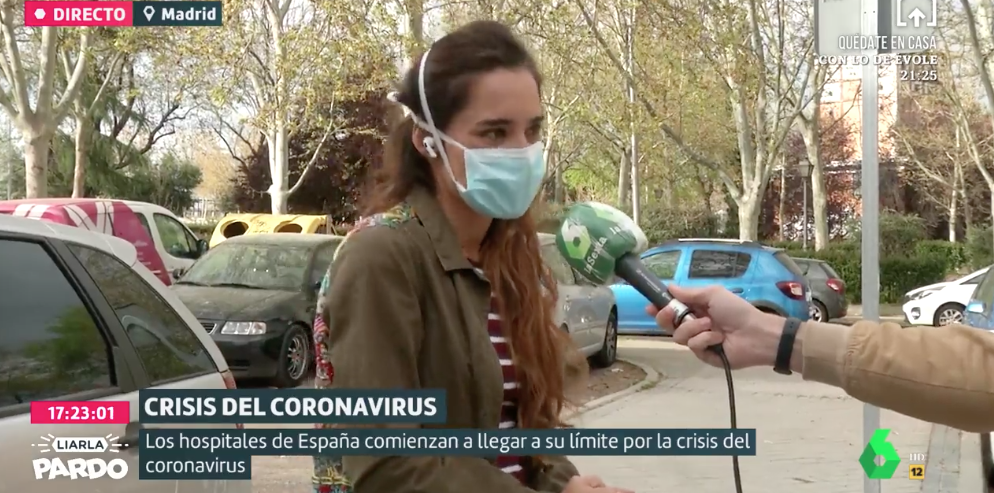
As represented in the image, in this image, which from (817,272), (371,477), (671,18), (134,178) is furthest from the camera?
(134,178)

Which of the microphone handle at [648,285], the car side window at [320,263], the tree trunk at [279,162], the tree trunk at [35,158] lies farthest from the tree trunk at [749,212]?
the microphone handle at [648,285]

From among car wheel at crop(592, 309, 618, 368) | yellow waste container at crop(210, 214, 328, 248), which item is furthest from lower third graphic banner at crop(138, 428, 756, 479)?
yellow waste container at crop(210, 214, 328, 248)

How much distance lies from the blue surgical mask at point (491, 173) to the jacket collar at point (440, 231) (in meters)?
0.08

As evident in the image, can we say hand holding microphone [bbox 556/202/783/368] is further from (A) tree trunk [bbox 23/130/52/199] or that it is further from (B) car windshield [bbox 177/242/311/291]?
(A) tree trunk [bbox 23/130/52/199]

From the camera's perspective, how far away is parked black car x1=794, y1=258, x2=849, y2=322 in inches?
537

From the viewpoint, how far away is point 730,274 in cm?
1205

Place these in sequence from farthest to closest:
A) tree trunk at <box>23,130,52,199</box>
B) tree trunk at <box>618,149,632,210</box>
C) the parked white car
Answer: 1. tree trunk at <box>618,149,632,210</box>
2. the parked white car
3. tree trunk at <box>23,130,52,199</box>

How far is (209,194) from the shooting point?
27.0 metres

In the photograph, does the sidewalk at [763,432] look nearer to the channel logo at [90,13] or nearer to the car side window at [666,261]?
the car side window at [666,261]

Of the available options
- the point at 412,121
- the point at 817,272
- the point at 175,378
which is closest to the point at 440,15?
the point at 175,378

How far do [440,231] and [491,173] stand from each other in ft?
0.60

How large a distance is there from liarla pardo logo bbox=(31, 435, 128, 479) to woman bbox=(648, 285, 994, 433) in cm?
154

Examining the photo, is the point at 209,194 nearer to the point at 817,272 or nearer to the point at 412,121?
the point at 817,272

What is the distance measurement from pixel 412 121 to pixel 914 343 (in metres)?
0.96
